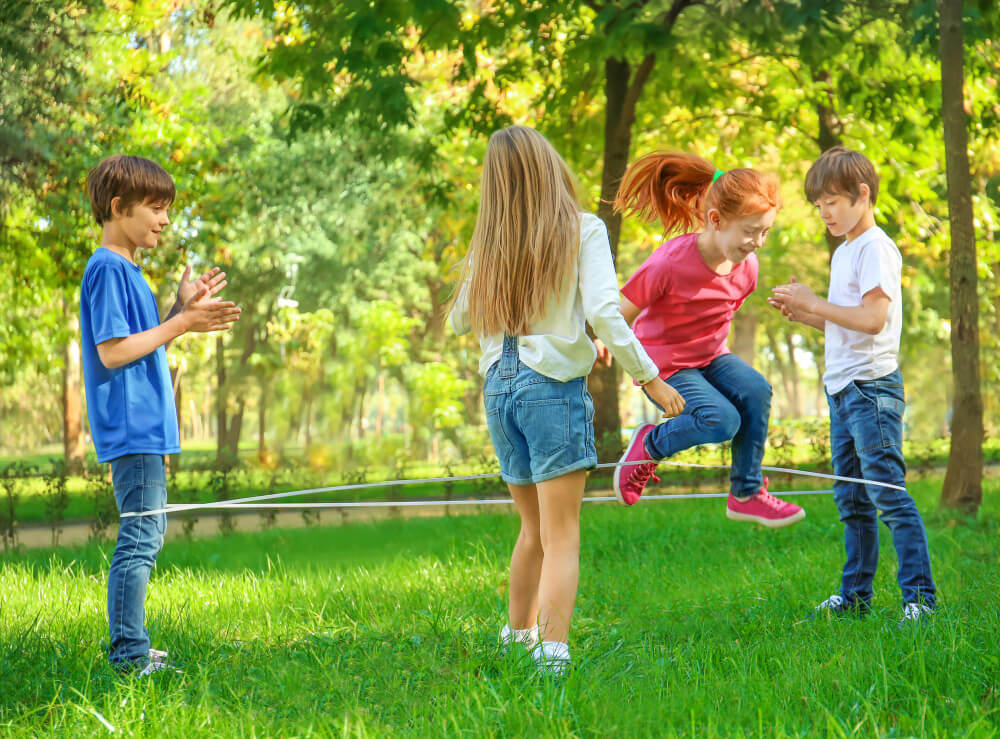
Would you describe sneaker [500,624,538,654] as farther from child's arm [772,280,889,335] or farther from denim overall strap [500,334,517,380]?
child's arm [772,280,889,335]

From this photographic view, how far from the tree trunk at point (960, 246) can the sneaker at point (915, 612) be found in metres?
3.79

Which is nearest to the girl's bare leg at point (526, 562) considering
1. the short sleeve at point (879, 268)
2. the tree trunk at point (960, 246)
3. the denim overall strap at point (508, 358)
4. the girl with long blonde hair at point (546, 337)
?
the girl with long blonde hair at point (546, 337)

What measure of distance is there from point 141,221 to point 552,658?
2439mm

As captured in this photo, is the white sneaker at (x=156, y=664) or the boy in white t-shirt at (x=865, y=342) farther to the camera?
the boy in white t-shirt at (x=865, y=342)

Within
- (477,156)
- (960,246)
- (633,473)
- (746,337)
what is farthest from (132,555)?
(746,337)

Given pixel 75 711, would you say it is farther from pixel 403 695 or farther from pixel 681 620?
pixel 681 620

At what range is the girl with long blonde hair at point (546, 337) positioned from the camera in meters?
3.59

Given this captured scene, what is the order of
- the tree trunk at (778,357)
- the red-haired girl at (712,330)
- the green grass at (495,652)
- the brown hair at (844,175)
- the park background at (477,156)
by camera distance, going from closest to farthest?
1. the green grass at (495,652)
2. the red-haired girl at (712,330)
3. the brown hair at (844,175)
4. the park background at (477,156)
5. the tree trunk at (778,357)

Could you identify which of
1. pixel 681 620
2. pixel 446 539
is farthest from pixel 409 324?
pixel 681 620

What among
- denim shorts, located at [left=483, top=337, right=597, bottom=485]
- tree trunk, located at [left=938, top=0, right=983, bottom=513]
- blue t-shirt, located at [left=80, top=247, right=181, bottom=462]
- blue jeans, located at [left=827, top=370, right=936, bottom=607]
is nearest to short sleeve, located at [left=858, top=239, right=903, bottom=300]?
blue jeans, located at [left=827, top=370, right=936, bottom=607]

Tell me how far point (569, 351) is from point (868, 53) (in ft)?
30.5

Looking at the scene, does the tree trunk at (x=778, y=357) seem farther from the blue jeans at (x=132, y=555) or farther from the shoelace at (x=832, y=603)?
the blue jeans at (x=132, y=555)

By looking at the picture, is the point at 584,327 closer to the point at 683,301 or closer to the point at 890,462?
the point at 683,301

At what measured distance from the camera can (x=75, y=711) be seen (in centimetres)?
317
